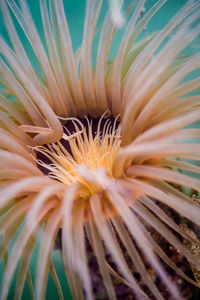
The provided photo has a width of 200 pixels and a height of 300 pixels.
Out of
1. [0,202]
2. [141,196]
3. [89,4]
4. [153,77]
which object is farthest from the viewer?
[89,4]

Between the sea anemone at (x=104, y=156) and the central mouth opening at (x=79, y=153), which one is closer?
the sea anemone at (x=104, y=156)

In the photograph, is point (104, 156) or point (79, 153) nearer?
point (104, 156)

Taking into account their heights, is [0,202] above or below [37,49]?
below

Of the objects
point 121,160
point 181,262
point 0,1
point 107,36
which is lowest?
point 181,262

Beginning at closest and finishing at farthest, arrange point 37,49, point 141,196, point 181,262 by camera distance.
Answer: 1. point 141,196
2. point 181,262
3. point 37,49

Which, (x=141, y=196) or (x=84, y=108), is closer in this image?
(x=141, y=196)

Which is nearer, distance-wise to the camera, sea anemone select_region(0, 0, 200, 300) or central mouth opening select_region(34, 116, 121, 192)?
sea anemone select_region(0, 0, 200, 300)

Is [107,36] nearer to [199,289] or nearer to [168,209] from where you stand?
[168,209]

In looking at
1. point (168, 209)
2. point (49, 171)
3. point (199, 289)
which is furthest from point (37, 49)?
point (199, 289)
